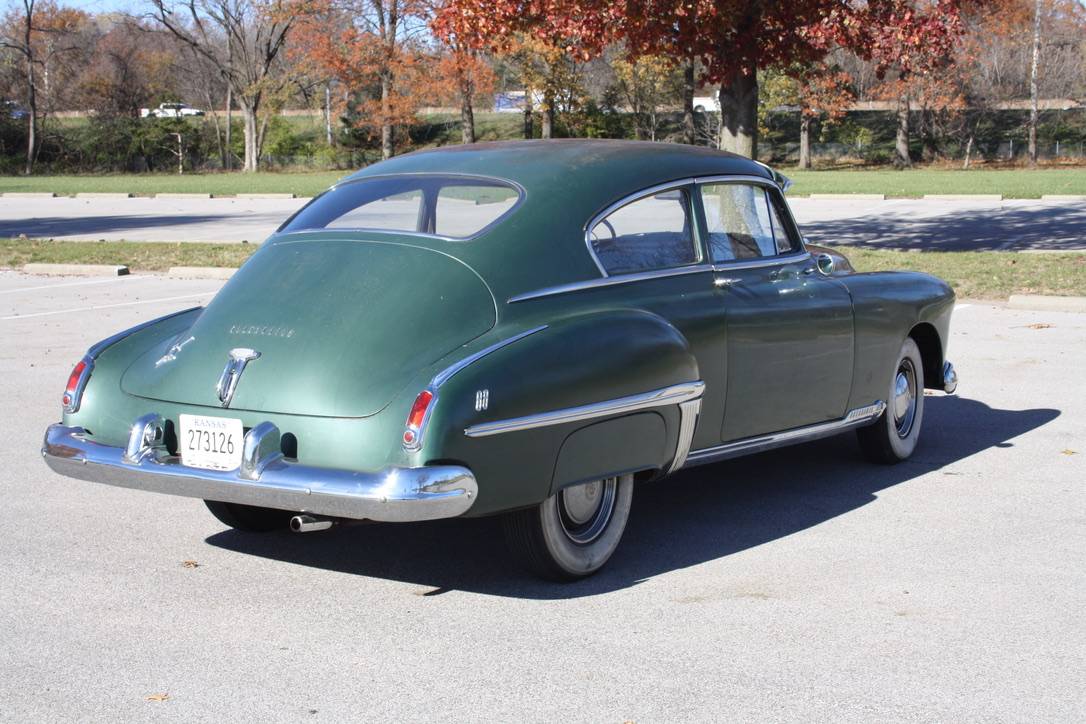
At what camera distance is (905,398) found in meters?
6.94

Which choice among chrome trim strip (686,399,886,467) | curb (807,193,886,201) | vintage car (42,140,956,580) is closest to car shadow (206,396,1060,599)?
vintage car (42,140,956,580)

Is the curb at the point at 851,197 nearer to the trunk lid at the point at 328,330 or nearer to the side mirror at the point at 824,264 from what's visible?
→ the side mirror at the point at 824,264

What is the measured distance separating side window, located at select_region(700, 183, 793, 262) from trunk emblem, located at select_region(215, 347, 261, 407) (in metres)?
2.13

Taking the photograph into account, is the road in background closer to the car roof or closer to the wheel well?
the wheel well

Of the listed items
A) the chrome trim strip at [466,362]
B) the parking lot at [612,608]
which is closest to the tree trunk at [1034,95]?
the parking lot at [612,608]

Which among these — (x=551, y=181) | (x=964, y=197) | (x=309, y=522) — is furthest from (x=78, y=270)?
(x=964, y=197)

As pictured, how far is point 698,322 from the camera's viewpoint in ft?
17.5

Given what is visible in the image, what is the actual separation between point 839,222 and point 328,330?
65.4 ft

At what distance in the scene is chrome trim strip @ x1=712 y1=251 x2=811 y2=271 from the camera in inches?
223

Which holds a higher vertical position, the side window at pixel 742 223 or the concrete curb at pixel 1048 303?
the side window at pixel 742 223

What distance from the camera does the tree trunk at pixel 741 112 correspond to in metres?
16.2

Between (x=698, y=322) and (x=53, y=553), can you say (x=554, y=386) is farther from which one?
(x=53, y=553)

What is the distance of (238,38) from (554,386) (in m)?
62.6

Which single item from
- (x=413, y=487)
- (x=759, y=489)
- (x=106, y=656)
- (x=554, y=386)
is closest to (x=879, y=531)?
(x=759, y=489)
